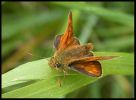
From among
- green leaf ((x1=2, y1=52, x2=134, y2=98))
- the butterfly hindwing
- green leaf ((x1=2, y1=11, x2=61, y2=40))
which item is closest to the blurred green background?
green leaf ((x1=2, y1=11, x2=61, y2=40))

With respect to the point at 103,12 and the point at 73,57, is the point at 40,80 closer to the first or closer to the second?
the point at 73,57

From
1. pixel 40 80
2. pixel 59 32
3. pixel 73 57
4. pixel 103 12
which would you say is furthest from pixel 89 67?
pixel 59 32

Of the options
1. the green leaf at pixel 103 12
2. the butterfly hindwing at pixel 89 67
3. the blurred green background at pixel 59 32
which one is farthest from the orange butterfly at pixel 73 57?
the blurred green background at pixel 59 32

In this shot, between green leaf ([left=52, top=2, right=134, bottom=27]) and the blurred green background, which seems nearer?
green leaf ([left=52, top=2, right=134, bottom=27])

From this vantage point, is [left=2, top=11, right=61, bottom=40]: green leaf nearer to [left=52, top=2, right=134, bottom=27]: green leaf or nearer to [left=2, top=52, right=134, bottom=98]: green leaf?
[left=52, top=2, right=134, bottom=27]: green leaf

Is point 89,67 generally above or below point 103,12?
below

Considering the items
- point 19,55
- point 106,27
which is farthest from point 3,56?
point 106,27
